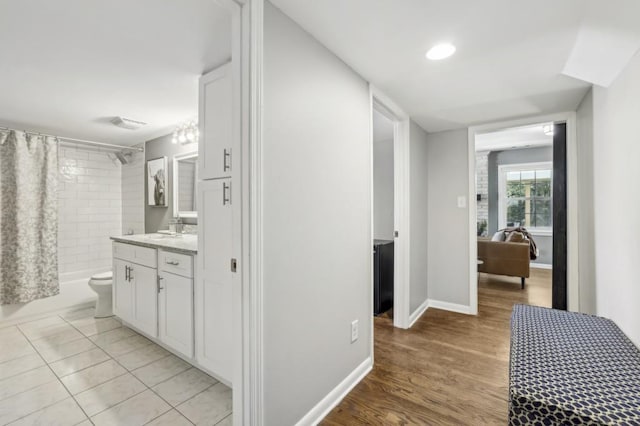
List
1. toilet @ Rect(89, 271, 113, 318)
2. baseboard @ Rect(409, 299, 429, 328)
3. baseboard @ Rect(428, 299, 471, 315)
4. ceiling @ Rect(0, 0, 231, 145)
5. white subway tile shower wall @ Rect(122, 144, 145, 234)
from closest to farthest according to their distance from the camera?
ceiling @ Rect(0, 0, 231, 145), baseboard @ Rect(409, 299, 429, 328), toilet @ Rect(89, 271, 113, 318), baseboard @ Rect(428, 299, 471, 315), white subway tile shower wall @ Rect(122, 144, 145, 234)

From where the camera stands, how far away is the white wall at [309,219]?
134 cm

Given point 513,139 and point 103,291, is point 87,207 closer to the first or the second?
point 103,291

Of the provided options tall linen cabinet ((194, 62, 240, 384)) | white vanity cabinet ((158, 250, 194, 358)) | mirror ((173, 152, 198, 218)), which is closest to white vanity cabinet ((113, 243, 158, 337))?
white vanity cabinet ((158, 250, 194, 358))

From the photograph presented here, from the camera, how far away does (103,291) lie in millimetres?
3162

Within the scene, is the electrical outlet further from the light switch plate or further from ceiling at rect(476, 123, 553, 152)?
ceiling at rect(476, 123, 553, 152)

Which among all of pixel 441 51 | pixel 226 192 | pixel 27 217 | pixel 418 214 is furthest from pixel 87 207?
pixel 441 51

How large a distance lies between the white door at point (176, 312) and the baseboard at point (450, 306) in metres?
2.65

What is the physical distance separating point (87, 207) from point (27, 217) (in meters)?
0.97

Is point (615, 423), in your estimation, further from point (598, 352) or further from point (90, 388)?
point (90, 388)

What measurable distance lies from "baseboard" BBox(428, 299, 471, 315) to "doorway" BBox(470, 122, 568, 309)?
Result: 2.07 ft

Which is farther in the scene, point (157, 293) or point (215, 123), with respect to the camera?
point (157, 293)

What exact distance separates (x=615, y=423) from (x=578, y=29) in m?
1.71

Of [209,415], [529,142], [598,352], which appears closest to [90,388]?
[209,415]

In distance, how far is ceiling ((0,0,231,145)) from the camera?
1.47 metres
